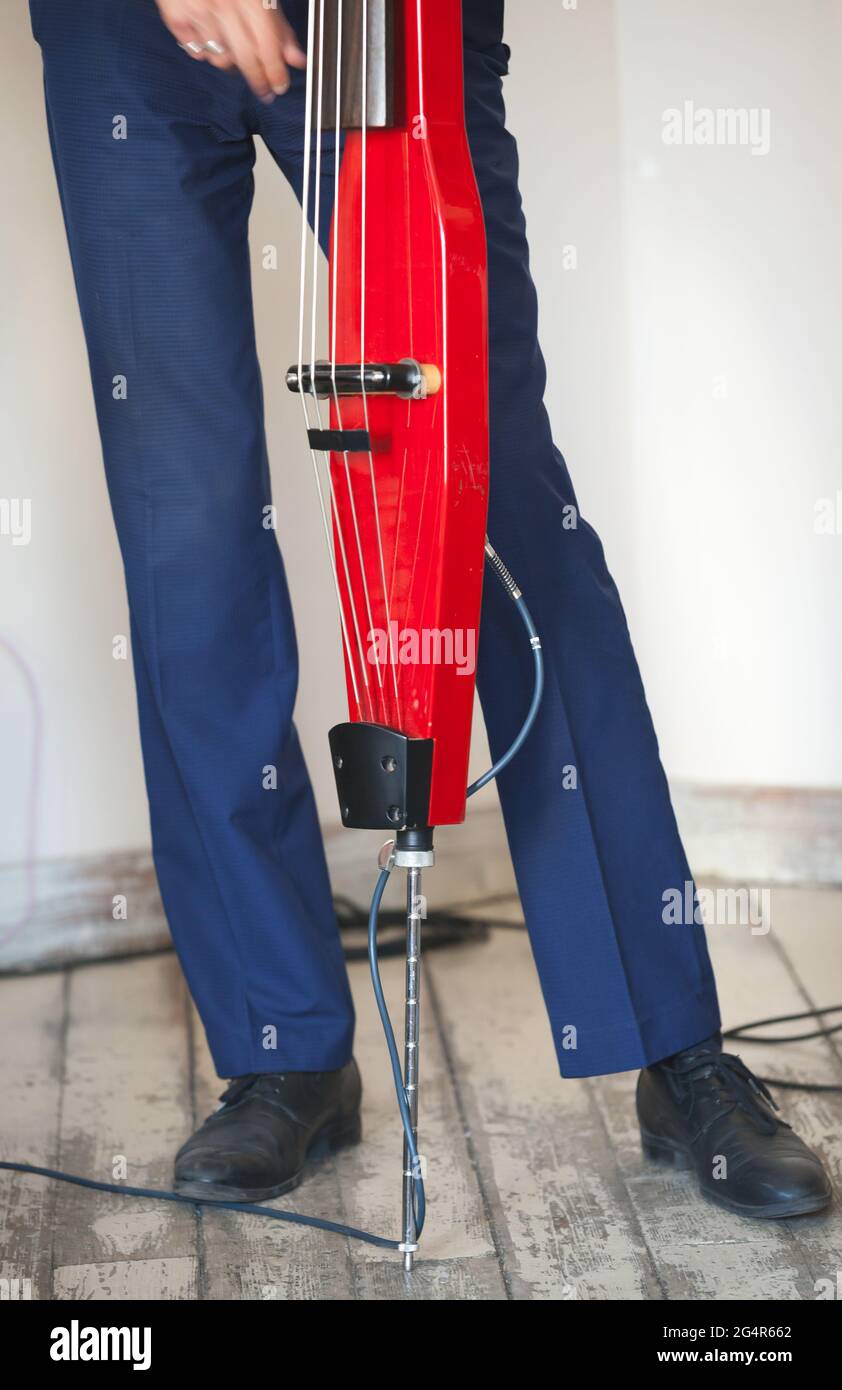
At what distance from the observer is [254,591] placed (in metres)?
1.28

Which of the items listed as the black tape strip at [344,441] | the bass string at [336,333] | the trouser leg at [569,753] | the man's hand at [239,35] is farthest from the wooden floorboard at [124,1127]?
the man's hand at [239,35]

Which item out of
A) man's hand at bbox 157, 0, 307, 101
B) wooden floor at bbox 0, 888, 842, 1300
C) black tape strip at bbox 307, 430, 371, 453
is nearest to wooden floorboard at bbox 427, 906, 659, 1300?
wooden floor at bbox 0, 888, 842, 1300

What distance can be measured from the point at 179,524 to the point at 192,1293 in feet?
1.87

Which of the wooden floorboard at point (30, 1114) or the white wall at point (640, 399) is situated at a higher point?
the white wall at point (640, 399)

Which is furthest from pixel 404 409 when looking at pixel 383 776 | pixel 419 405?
pixel 383 776

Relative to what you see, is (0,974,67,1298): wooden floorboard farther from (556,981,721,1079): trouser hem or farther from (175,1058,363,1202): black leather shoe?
(556,981,721,1079): trouser hem

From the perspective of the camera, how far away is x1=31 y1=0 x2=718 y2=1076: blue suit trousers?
119cm

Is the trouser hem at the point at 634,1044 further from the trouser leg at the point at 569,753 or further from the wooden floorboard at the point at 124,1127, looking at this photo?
the wooden floorboard at the point at 124,1127

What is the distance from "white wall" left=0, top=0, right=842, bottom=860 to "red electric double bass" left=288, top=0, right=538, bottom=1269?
0.72m

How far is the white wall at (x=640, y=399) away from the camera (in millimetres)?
1734

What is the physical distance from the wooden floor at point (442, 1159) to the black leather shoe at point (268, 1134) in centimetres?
2

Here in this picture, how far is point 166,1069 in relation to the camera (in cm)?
151

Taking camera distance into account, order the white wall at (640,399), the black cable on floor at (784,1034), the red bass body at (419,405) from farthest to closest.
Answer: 1. the white wall at (640,399)
2. the black cable on floor at (784,1034)
3. the red bass body at (419,405)
